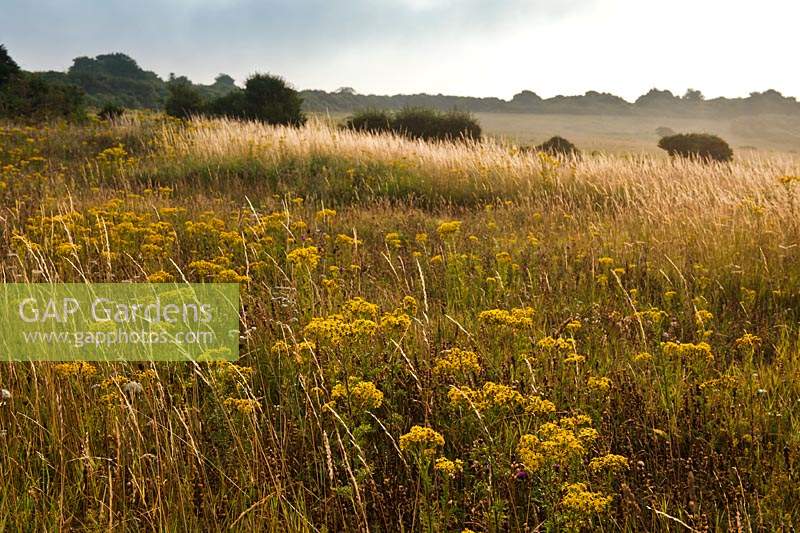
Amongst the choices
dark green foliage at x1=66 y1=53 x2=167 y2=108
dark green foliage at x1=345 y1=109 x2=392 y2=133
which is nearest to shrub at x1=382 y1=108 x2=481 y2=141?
dark green foliage at x1=345 y1=109 x2=392 y2=133

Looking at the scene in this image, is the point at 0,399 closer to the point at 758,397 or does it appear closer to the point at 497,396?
the point at 497,396

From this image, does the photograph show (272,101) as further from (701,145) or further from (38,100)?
(701,145)

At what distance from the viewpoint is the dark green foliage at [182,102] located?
972 inches

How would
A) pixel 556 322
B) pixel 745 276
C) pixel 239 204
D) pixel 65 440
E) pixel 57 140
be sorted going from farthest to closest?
pixel 57 140 → pixel 239 204 → pixel 745 276 → pixel 556 322 → pixel 65 440

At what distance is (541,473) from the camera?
6.48 ft

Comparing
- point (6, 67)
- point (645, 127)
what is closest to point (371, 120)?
point (6, 67)

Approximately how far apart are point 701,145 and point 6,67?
31.6 meters

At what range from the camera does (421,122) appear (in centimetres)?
2612

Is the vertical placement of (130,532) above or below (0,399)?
below

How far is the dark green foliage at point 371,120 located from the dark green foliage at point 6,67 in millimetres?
14172

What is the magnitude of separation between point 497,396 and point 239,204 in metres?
6.94

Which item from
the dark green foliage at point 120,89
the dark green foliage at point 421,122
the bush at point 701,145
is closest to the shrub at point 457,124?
the dark green foliage at point 421,122

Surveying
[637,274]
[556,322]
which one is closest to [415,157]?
[637,274]

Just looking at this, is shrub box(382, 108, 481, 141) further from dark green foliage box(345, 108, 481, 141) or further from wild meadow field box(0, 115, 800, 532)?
wild meadow field box(0, 115, 800, 532)
